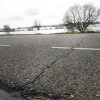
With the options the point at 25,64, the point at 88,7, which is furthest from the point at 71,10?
the point at 25,64

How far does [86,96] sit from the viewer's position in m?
1.27

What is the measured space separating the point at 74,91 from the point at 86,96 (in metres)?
A: 0.13

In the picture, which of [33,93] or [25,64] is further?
[25,64]

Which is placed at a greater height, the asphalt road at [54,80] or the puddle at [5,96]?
the asphalt road at [54,80]

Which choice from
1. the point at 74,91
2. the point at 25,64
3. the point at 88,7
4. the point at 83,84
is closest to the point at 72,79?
the point at 83,84

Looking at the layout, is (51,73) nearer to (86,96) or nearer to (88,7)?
(86,96)

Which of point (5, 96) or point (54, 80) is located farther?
point (54, 80)

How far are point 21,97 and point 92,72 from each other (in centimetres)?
88

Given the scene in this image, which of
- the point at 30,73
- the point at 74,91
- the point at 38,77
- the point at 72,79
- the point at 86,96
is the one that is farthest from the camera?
the point at 30,73

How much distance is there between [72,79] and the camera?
1.64 metres

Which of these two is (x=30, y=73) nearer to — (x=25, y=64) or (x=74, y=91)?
(x=25, y=64)

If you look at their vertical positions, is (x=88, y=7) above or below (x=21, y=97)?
above

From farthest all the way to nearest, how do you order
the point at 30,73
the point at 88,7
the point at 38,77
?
the point at 88,7 → the point at 30,73 → the point at 38,77

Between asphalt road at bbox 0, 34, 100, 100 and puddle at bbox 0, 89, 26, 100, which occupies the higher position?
asphalt road at bbox 0, 34, 100, 100
